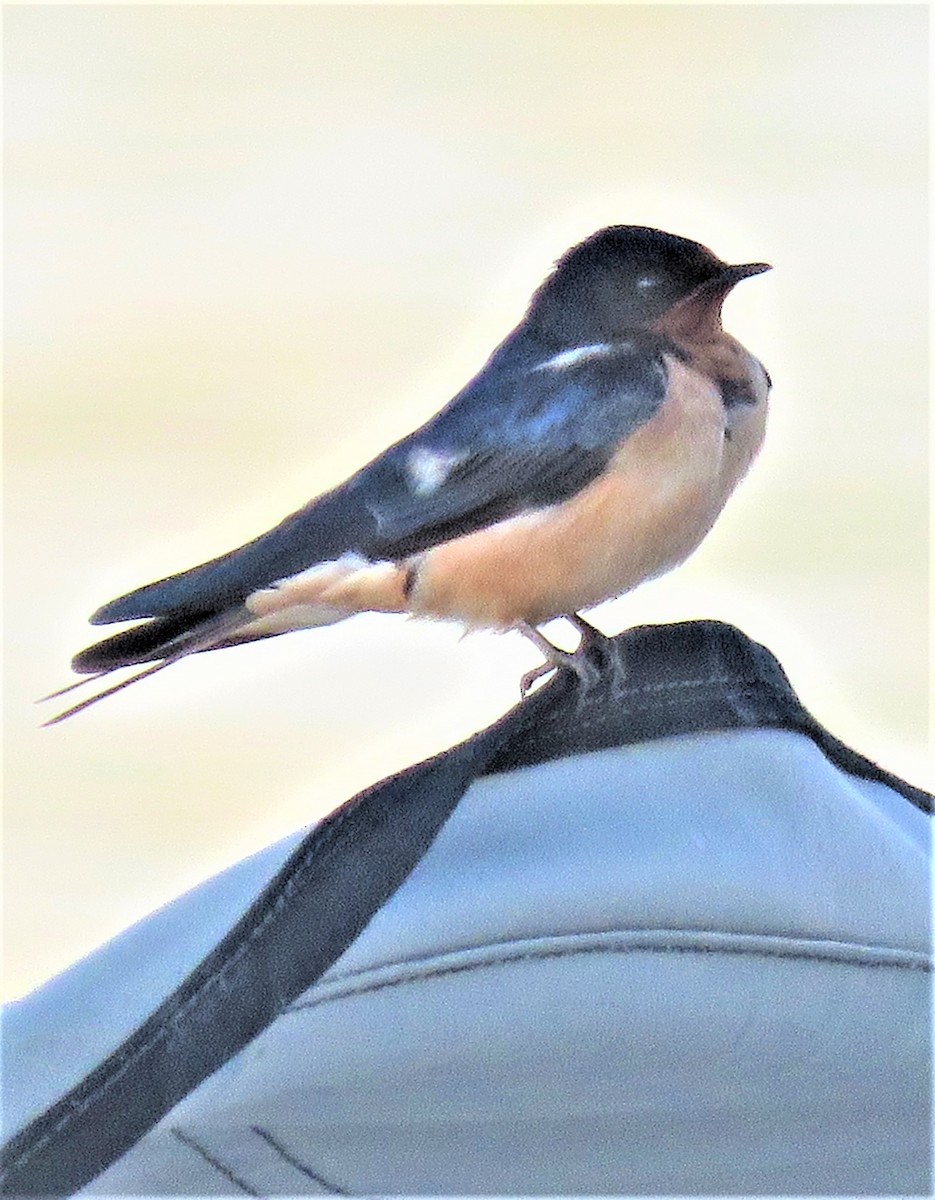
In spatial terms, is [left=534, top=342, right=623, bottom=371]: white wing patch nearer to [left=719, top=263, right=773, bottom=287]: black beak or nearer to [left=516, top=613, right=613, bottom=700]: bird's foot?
[left=719, top=263, right=773, bottom=287]: black beak

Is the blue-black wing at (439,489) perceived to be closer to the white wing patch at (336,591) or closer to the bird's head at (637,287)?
the white wing patch at (336,591)

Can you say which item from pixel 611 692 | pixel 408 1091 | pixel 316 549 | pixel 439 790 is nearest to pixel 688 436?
pixel 316 549

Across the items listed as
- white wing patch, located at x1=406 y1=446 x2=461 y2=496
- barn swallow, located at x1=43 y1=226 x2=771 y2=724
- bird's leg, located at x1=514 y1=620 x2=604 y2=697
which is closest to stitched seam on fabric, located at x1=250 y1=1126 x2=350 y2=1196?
bird's leg, located at x1=514 y1=620 x2=604 y2=697

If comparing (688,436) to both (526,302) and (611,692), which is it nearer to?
(526,302)

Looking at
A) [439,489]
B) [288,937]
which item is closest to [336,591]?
[439,489]

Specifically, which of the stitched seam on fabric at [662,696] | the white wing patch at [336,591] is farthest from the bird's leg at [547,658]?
the stitched seam on fabric at [662,696]
